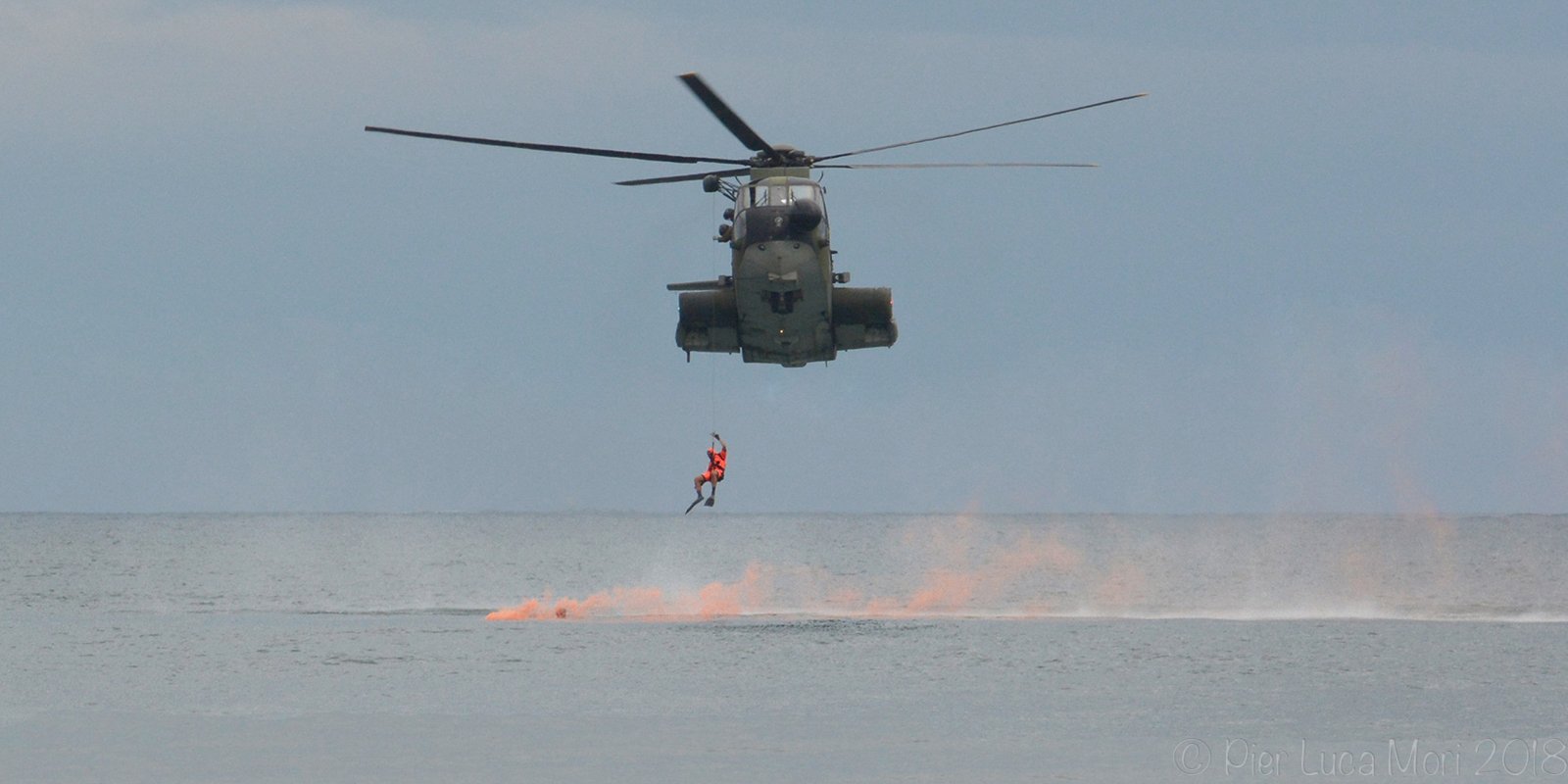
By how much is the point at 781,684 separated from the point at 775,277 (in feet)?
63.6

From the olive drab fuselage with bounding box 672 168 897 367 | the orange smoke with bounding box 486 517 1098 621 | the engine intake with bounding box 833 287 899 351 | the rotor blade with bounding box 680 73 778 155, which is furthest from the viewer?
the orange smoke with bounding box 486 517 1098 621

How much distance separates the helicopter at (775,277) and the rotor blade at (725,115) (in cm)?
4

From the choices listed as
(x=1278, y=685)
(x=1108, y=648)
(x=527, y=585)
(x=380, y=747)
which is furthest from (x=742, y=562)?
(x=380, y=747)

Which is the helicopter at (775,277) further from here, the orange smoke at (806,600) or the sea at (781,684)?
the orange smoke at (806,600)

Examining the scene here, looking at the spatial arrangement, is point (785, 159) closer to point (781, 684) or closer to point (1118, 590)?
point (781, 684)

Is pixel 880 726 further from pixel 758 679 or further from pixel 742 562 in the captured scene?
pixel 742 562

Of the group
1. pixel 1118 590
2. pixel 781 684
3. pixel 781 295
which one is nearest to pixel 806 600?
pixel 1118 590

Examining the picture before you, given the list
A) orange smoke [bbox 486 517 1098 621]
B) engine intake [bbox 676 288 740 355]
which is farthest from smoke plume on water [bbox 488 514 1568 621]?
engine intake [bbox 676 288 740 355]

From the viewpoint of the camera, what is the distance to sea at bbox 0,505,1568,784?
36.7 meters

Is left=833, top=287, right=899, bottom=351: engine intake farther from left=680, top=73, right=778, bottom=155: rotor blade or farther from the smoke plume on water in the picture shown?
the smoke plume on water

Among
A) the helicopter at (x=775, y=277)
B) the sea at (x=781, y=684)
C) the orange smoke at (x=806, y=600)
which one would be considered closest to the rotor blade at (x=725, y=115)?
the helicopter at (x=775, y=277)

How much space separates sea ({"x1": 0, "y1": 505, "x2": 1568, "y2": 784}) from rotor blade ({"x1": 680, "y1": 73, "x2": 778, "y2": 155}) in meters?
12.9

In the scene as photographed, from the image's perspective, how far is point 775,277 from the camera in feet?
115

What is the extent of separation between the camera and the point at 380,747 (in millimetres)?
38500
